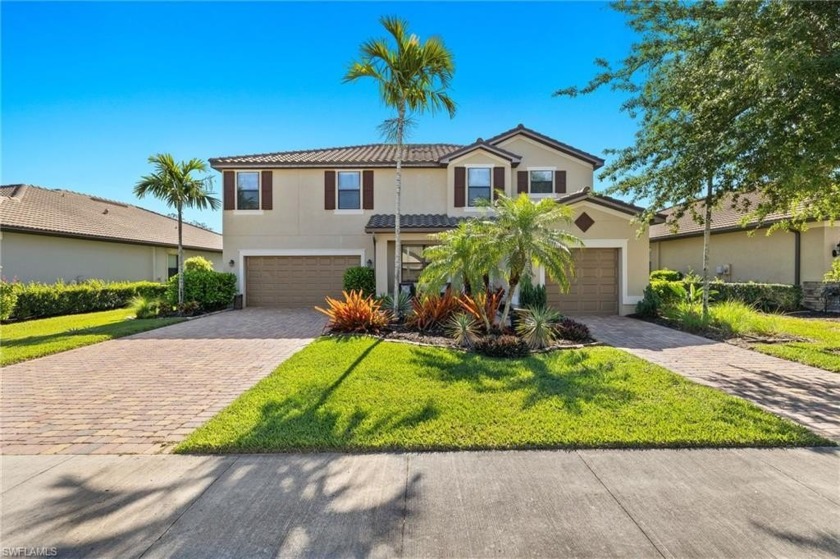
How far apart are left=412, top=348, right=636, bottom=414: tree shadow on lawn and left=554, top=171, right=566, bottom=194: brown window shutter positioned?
10.7 m

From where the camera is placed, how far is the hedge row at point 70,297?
13.6 metres

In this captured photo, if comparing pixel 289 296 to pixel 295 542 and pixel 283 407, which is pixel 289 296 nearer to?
pixel 283 407

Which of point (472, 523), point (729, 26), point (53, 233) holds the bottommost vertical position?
point (472, 523)

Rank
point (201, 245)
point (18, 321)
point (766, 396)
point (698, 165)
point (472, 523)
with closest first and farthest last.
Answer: point (472, 523) → point (766, 396) → point (698, 165) → point (18, 321) → point (201, 245)

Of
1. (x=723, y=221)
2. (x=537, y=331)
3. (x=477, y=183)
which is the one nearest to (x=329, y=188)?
(x=477, y=183)

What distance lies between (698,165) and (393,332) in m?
7.79

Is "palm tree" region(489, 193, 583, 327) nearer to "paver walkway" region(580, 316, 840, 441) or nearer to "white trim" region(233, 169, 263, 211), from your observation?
"paver walkway" region(580, 316, 840, 441)

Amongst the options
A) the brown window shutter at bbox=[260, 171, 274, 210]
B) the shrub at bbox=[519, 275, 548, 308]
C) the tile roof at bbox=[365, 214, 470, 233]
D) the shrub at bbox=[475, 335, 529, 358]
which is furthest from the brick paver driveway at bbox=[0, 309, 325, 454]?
the brown window shutter at bbox=[260, 171, 274, 210]

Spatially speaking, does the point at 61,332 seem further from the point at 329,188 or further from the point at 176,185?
the point at 329,188

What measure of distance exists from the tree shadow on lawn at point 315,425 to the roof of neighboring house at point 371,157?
1282 cm

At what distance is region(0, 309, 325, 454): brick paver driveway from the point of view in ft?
14.3

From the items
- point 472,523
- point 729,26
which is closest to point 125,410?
point 472,523

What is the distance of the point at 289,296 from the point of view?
16.7 meters

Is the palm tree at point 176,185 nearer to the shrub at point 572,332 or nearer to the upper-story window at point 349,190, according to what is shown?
the upper-story window at point 349,190
